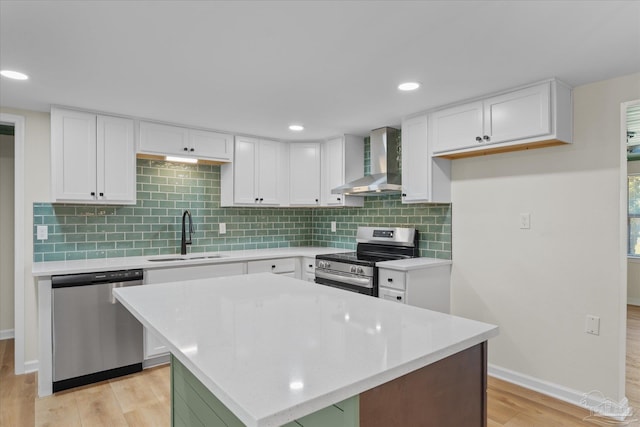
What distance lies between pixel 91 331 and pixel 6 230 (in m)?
2.04

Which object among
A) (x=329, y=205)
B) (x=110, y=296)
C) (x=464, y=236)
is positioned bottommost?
(x=110, y=296)

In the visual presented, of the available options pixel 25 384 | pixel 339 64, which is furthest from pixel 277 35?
pixel 25 384

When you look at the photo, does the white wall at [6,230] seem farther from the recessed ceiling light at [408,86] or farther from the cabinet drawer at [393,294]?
the recessed ceiling light at [408,86]

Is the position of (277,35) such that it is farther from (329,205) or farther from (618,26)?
(329,205)

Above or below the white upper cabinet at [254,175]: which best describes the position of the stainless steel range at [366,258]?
below

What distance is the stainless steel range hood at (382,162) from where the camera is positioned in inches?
148

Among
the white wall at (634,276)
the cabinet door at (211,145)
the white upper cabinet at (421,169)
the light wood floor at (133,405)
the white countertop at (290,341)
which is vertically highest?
the cabinet door at (211,145)

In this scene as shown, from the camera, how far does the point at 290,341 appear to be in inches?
45.1

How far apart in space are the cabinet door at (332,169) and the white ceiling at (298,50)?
1167 millimetres

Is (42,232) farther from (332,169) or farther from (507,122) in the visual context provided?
(507,122)

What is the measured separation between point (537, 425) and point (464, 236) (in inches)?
58.8

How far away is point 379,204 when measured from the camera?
164 inches

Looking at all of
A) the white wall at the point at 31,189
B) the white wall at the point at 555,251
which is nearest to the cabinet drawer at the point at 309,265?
the white wall at the point at 555,251

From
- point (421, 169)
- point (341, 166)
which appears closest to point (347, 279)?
point (421, 169)
